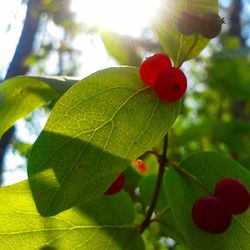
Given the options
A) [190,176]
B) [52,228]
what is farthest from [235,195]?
[52,228]

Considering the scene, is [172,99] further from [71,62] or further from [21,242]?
[71,62]

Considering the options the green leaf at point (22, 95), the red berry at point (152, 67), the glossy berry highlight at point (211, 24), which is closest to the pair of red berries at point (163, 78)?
the red berry at point (152, 67)

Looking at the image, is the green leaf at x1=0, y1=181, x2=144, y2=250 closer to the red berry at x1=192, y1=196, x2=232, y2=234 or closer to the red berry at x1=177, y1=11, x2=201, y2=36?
the red berry at x1=192, y1=196, x2=232, y2=234

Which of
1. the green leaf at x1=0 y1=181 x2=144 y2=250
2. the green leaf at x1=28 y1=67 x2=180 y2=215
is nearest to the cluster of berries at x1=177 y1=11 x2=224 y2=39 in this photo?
the green leaf at x1=28 y1=67 x2=180 y2=215

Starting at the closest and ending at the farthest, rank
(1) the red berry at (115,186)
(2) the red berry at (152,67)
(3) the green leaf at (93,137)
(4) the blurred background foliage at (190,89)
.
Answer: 1. (3) the green leaf at (93,137)
2. (2) the red berry at (152,67)
3. (1) the red berry at (115,186)
4. (4) the blurred background foliage at (190,89)

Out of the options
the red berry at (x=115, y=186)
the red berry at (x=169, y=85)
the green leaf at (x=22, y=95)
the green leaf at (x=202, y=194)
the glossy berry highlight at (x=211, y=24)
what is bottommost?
the green leaf at (x=202, y=194)

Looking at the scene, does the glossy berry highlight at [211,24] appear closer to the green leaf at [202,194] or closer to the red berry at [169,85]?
the red berry at [169,85]
